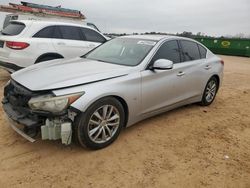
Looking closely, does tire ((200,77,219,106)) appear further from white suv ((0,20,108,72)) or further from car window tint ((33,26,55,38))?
car window tint ((33,26,55,38))

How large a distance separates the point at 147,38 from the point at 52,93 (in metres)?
2.30

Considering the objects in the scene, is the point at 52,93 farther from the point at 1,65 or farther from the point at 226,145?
the point at 1,65

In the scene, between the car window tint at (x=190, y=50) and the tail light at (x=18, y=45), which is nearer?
the car window tint at (x=190, y=50)

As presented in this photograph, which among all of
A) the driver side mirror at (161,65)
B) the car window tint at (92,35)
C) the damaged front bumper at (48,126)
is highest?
the car window tint at (92,35)

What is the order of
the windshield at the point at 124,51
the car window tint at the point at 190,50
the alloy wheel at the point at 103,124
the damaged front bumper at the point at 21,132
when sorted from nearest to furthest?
the damaged front bumper at the point at 21,132
the alloy wheel at the point at 103,124
the windshield at the point at 124,51
the car window tint at the point at 190,50

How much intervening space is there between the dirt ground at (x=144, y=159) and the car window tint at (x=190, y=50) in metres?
1.35

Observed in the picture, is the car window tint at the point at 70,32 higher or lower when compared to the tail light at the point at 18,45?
higher

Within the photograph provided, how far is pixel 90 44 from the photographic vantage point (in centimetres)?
813

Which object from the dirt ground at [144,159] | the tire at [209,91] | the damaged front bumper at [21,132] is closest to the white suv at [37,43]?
the dirt ground at [144,159]

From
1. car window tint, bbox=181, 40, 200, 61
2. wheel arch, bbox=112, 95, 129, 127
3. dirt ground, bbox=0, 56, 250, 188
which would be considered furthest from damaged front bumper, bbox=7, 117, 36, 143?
car window tint, bbox=181, 40, 200, 61

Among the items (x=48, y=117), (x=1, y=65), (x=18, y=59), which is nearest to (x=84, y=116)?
(x=48, y=117)

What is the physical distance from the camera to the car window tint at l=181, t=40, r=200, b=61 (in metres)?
5.21

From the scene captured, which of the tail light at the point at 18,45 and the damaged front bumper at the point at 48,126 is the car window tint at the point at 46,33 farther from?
the damaged front bumper at the point at 48,126

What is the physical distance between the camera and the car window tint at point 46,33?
6.93 metres
